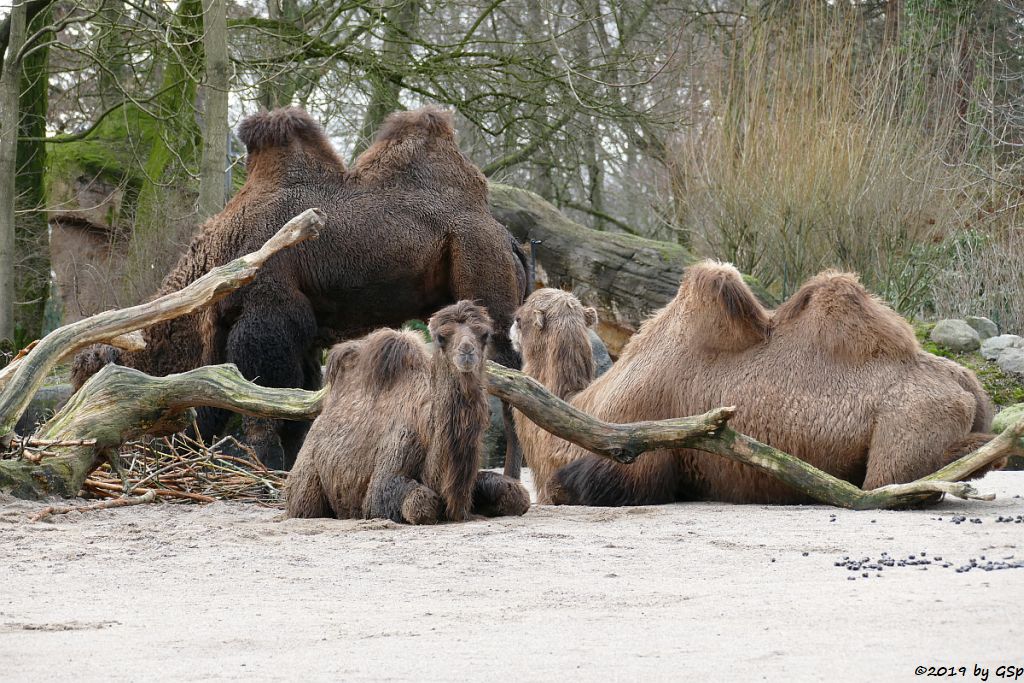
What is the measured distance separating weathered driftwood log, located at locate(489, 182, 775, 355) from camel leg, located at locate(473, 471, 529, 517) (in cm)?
717

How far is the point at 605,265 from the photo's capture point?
13055mm

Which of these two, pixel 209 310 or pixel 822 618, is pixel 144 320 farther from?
pixel 822 618

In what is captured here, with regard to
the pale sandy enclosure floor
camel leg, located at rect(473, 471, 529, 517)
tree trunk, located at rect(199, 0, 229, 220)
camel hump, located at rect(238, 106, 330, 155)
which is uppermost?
tree trunk, located at rect(199, 0, 229, 220)

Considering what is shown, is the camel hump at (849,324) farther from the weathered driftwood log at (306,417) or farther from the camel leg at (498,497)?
the camel leg at (498,497)

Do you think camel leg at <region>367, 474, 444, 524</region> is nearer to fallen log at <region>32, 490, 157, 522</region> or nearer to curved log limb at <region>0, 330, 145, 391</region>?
fallen log at <region>32, 490, 157, 522</region>

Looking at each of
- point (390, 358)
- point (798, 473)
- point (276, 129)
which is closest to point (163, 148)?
point (276, 129)

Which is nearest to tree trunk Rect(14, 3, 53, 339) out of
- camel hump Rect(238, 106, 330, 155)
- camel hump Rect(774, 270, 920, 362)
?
camel hump Rect(238, 106, 330, 155)

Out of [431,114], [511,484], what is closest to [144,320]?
[511,484]

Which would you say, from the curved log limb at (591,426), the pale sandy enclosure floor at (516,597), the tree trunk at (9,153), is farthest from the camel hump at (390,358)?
the tree trunk at (9,153)

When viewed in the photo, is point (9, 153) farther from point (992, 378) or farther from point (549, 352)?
point (992, 378)

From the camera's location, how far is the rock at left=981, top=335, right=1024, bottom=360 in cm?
1162

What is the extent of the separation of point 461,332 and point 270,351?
3117 millimetres

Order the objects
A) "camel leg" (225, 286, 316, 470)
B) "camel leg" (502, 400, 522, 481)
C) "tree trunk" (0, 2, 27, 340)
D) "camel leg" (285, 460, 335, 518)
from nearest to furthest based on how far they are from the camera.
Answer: "camel leg" (285, 460, 335, 518)
"camel leg" (225, 286, 316, 470)
"camel leg" (502, 400, 522, 481)
"tree trunk" (0, 2, 27, 340)

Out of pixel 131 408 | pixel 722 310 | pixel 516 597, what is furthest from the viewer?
pixel 131 408
